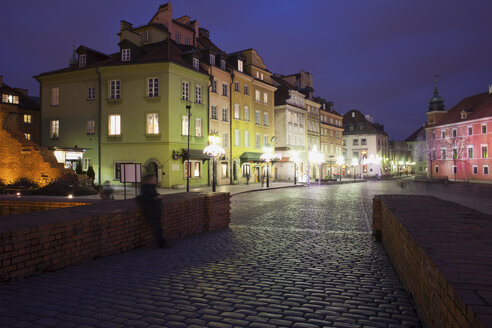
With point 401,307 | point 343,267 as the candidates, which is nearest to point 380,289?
point 401,307

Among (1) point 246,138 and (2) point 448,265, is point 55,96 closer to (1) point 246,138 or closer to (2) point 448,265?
(1) point 246,138

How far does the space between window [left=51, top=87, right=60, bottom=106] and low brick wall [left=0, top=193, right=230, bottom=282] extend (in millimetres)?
31943

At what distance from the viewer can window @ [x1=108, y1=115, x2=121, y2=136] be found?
3259 centimetres

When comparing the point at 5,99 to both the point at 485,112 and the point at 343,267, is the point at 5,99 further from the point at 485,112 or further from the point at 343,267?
the point at 485,112

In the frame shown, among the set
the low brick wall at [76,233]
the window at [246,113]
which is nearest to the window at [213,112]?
the window at [246,113]

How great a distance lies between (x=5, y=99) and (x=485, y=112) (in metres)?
68.4

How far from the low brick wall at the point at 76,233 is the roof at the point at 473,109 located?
60.4 meters

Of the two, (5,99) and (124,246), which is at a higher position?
(5,99)

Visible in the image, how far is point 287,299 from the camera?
4.70 metres

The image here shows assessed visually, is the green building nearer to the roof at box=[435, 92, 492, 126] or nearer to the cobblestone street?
Result: the cobblestone street

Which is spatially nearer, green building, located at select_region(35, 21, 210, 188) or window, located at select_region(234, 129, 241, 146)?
green building, located at select_region(35, 21, 210, 188)

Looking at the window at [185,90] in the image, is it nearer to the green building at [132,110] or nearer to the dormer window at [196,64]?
the green building at [132,110]

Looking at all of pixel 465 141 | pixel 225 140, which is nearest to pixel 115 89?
pixel 225 140

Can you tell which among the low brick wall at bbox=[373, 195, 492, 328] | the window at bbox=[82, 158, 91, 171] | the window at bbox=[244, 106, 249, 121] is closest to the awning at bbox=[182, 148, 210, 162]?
the window at bbox=[82, 158, 91, 171]
